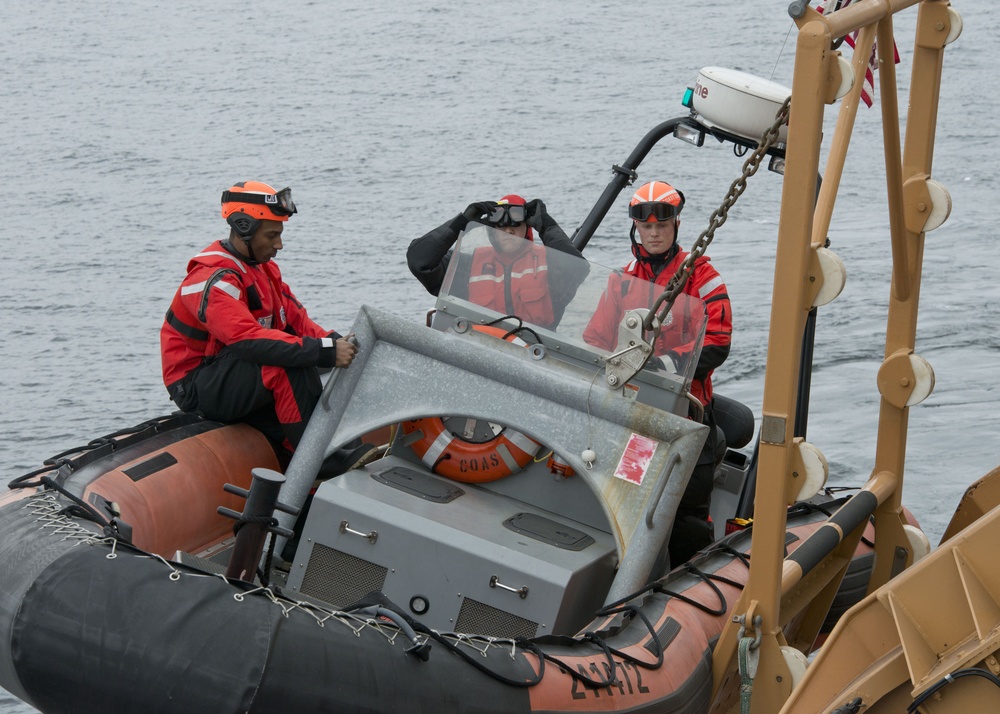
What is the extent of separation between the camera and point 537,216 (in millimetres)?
4379

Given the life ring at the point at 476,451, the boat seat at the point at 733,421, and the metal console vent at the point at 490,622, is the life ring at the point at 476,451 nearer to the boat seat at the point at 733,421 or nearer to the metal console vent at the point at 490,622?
the metal console vent at the point at 490,622

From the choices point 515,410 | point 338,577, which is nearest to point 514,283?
point 515,410

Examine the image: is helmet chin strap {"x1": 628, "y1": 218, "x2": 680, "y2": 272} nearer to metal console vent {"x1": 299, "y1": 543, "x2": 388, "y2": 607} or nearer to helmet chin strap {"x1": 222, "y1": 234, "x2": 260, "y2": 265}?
helmet chin strap {"x1": 222, "y1": 234, "x2": 260, "y2": 265}

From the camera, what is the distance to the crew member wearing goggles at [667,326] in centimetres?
357

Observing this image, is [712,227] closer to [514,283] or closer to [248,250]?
[514,283]

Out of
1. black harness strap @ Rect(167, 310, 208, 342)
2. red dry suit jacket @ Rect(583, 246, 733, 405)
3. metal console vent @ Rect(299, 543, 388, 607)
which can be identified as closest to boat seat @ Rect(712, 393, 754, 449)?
red dry suit jacket @ Rect(583, 246, 733, 405)

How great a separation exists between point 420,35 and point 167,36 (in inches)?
115

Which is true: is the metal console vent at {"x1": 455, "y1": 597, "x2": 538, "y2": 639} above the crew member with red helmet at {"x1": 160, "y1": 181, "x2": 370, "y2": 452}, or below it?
below

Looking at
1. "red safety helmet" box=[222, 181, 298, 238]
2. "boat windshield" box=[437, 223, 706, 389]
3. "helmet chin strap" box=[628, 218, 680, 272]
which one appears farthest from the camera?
"helmet chin strap" box=[628, 218, 680, 272]

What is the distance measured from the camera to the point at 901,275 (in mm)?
3691

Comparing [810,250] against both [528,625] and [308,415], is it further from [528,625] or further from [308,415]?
[308,415]

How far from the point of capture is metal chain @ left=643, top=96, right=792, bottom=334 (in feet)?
9.95

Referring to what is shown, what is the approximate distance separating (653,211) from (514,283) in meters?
0.69

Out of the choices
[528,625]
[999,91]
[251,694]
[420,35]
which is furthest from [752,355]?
[420,35]
